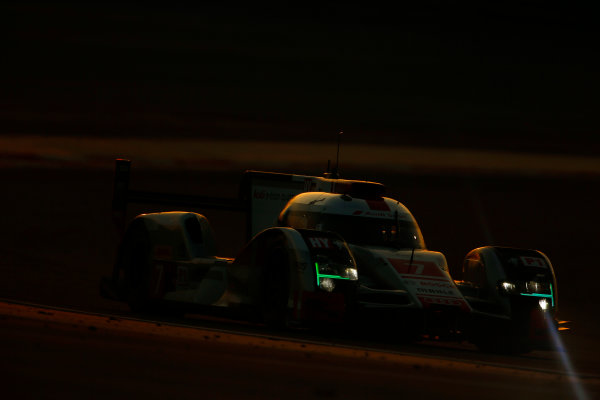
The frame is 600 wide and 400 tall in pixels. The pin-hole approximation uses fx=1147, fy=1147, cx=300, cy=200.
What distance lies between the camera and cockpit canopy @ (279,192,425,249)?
14219 mm

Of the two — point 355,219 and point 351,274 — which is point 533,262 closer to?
point 355,219

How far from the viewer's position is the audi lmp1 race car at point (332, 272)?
12.3 meters

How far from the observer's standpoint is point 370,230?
14.3 metres

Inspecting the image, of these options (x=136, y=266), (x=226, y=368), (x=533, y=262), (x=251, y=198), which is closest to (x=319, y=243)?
(x=533, y=262)

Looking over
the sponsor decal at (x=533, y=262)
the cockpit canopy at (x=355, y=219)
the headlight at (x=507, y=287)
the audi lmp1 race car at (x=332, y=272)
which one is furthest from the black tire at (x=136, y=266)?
the sponsor decal at (x=533, y=262)

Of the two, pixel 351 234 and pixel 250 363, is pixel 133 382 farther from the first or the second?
pixel 351 234

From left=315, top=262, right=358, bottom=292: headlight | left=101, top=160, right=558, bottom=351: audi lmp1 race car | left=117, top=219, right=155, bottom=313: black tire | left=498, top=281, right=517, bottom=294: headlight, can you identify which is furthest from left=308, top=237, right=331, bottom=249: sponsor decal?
left=117, top=219, right=155, bottom=313: black tire

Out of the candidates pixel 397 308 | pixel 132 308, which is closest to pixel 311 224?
pixel 397 308

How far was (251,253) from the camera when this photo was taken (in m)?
13.5

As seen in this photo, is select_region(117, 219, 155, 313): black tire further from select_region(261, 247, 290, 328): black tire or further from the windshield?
select_region(261, 247, 290, 328): black tire

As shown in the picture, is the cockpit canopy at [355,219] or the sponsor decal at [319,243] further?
the cockpit canopy at [355,219]

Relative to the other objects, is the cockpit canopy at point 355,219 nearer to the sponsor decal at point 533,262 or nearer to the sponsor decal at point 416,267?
the sponsor decal at point 416,267

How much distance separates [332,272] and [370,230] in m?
2.23

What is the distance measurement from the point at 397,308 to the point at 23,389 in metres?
6.14
